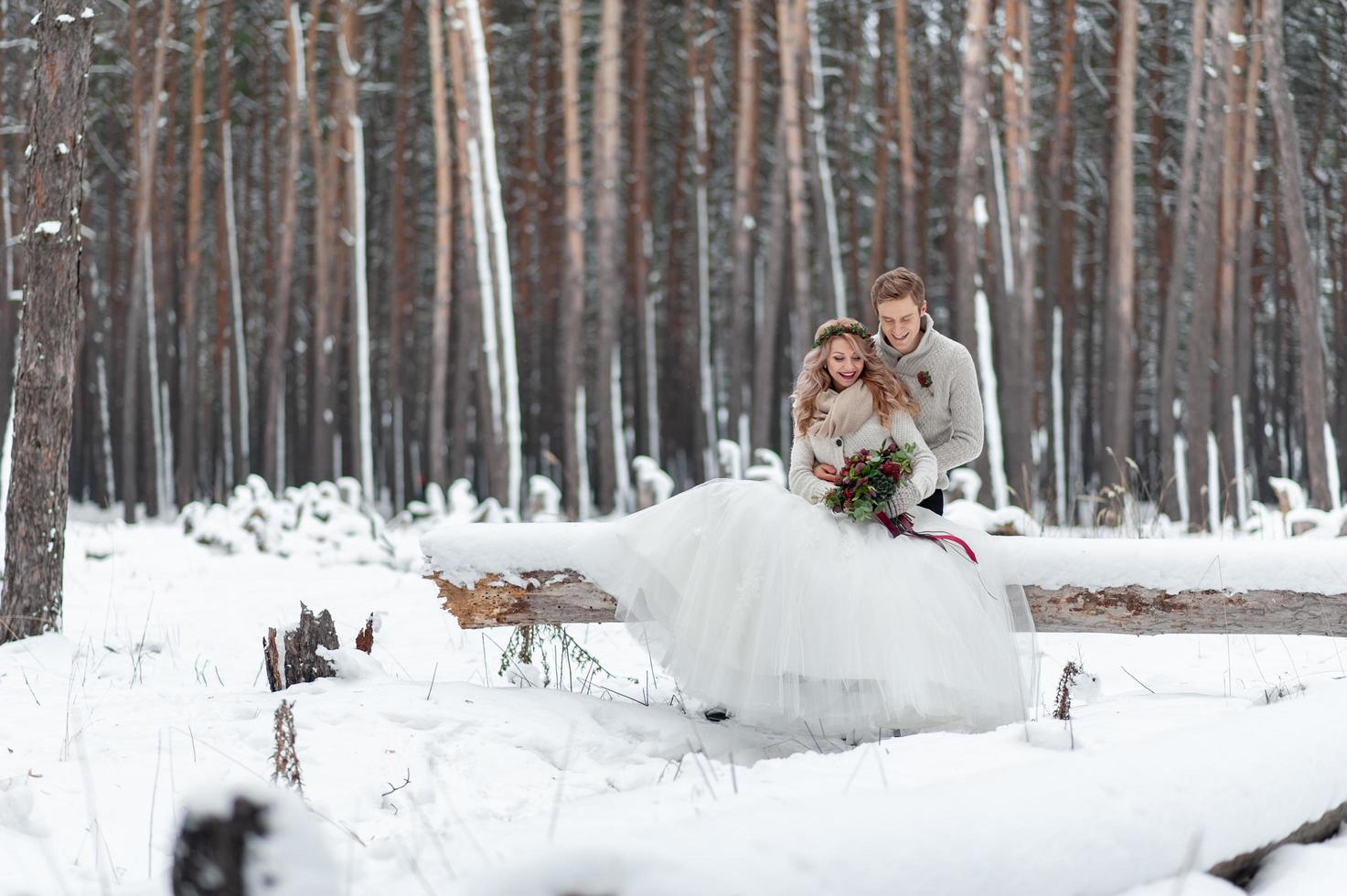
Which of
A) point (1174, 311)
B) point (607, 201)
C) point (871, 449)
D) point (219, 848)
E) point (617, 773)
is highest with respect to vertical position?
point (607, 201)

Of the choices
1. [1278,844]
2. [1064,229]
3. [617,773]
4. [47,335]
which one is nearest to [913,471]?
[617,773]

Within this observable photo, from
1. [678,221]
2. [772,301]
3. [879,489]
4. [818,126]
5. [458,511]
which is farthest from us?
[678,221]

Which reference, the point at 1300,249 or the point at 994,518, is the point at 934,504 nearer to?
the point at 994,518

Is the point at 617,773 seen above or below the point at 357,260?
below

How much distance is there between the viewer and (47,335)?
526cm

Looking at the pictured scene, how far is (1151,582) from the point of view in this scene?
3.99 m

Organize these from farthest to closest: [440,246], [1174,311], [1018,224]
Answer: [440,246] → [1174,311] → [1018,224]

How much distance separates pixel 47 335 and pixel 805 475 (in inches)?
154

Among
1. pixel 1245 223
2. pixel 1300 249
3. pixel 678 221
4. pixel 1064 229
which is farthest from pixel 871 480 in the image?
pixel 678 221

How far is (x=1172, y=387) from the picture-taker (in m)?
12.4

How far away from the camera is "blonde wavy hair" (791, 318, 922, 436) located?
391 cm

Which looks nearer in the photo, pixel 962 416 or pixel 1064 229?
pixel 962 416

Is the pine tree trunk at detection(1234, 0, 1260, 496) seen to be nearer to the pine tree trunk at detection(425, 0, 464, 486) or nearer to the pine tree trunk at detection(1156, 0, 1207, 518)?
the pine tree trunk at detection(1156, 0, 1207, 518)

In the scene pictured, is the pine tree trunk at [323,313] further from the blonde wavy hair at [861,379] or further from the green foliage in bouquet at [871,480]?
the green foliage in bouquet at [871,480]
